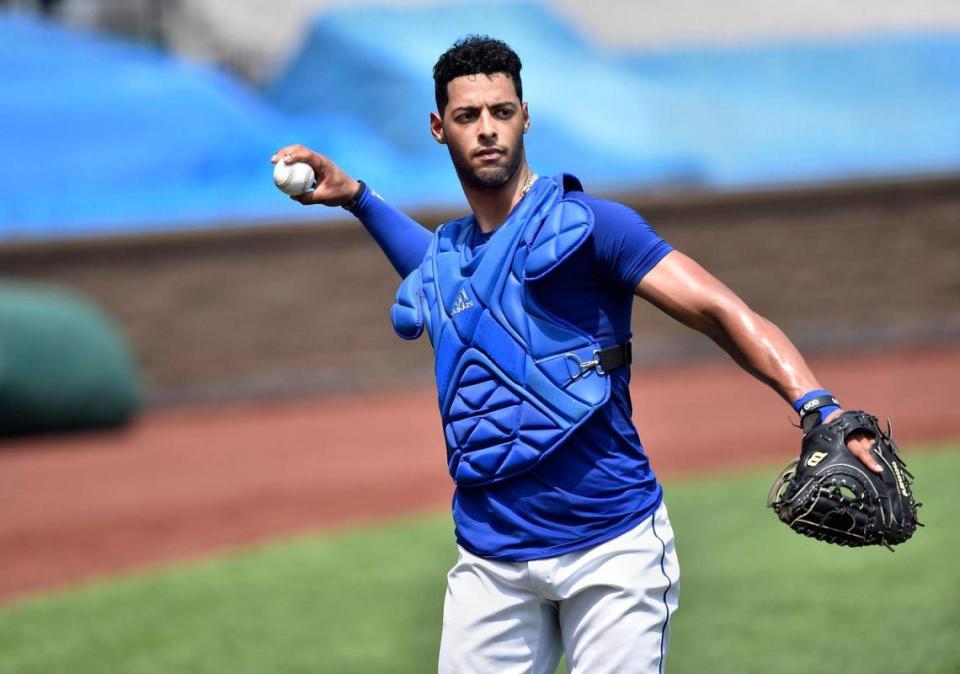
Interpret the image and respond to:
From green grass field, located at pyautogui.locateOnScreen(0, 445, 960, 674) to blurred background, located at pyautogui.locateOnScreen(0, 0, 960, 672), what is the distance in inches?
1.6

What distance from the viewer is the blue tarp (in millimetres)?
18750

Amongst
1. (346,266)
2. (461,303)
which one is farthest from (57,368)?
(461,303)

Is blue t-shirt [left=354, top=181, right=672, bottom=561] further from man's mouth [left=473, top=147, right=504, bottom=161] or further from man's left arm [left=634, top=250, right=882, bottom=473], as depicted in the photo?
man's mouth [left=473, top=147, right=504, bottom=161]

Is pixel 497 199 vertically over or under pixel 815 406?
over

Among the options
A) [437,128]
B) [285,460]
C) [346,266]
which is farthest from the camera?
[346,266]

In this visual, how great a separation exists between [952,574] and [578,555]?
16.7 feet

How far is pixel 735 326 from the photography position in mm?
3262

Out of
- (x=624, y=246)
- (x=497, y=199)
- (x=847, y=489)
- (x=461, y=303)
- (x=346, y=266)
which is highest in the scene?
(x=346, y=266)

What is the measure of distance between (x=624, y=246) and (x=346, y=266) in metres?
14.1

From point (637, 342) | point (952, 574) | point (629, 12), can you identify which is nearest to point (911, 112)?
point (629, 12)

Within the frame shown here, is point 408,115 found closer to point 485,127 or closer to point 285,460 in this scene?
point 285,460

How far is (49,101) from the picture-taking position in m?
19.6

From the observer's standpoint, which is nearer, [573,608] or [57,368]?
[573,608]

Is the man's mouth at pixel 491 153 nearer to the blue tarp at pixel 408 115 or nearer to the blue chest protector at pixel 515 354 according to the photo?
the blue chest protector at pixel 515 354
